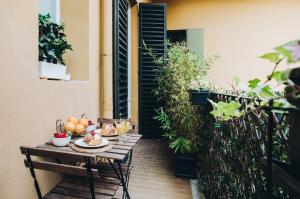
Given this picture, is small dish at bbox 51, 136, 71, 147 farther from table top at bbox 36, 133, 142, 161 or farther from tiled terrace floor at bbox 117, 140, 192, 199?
tiled terrace floor at bbox 117, 140, 192, 199

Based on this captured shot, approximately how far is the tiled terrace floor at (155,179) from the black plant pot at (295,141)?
228cm

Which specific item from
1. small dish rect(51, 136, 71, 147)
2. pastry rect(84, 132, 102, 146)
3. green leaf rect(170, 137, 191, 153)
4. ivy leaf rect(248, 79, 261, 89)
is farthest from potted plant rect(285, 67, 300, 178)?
green leaf rect(170, 137, 191, 153)

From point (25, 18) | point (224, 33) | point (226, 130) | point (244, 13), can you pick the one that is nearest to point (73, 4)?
point (25, 18)

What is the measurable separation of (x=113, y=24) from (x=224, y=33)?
3.65 meters

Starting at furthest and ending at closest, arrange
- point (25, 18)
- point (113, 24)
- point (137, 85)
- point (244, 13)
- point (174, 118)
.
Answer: point (244, 13)
point (137, 85)
point (174, 118)
point (113, 24)
point (25, 18)

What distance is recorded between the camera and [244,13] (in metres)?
5.88

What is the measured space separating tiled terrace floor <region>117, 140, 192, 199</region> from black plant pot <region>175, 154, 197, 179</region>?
0.30 feet

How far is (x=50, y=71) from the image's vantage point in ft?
6.60

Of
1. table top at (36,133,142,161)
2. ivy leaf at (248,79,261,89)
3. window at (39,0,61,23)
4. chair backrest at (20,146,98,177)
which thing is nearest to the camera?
ivy leaf at (248,79,261,89)

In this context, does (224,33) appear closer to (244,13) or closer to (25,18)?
(244,13)

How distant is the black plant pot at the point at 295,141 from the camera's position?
65 centimetres

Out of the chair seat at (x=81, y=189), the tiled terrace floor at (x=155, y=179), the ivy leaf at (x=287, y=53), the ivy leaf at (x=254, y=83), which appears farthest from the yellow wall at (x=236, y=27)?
the ivy leaf at (x=287, y=53)

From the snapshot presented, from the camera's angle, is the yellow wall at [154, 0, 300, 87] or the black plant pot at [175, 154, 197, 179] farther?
the yellow wall at [154, 0, 300, 87]

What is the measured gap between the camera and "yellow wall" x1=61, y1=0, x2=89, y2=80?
2.66 m
